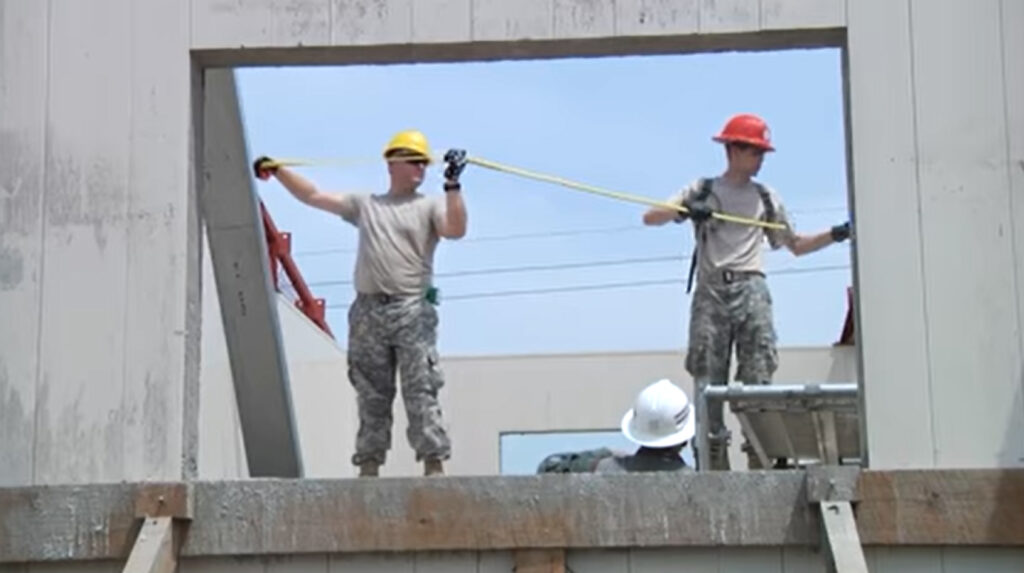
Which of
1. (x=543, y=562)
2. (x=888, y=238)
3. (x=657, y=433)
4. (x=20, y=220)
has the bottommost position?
(x=543, y=562)

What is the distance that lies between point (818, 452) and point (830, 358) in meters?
6.66

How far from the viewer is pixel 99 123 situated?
4.75 m

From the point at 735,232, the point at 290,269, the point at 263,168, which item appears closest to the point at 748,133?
the point at 735,232

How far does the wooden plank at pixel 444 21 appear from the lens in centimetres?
470

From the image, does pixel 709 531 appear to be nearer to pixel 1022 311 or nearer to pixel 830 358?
pixel 1022 311

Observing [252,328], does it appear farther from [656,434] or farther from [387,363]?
[656,434]

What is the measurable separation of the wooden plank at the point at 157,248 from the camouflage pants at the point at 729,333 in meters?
2.53

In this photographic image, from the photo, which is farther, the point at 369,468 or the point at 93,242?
the point at 369,468

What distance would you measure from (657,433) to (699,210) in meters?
0.86

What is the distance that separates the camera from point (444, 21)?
4699mm

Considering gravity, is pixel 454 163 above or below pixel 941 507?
above

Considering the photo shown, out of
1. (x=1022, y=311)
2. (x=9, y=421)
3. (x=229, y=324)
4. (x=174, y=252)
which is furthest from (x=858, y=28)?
(x=229, y=324)

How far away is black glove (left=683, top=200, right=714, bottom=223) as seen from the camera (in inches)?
260

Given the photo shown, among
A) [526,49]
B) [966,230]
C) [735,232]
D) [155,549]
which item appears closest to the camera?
[155,549]
